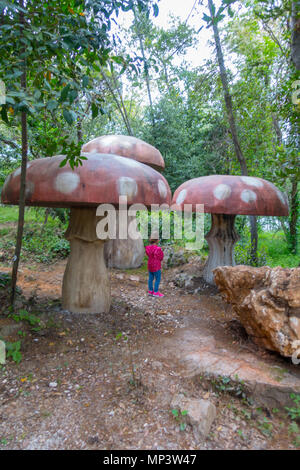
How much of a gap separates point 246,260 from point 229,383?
150 inches

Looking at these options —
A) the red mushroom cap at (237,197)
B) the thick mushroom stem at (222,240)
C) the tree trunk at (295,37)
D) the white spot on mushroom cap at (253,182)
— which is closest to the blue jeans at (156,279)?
the thick mushroom stem at (222,240)

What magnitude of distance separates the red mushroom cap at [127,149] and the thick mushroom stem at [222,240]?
1.47 meters

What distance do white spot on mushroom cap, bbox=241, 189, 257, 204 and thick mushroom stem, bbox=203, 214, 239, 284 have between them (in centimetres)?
122

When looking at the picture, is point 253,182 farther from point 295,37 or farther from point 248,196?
point 295,37

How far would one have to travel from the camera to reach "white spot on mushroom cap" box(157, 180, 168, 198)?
2.61 metres

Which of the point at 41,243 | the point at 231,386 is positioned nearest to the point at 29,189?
the point at 231,386

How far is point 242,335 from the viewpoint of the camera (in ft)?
9.19

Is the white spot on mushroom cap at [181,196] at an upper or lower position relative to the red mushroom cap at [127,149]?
lower

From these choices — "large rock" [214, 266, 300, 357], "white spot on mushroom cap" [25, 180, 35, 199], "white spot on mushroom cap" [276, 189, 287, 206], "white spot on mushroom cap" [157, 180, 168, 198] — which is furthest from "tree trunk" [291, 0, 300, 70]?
"white spot on mushroom cap" [25, 180, 35, 199]

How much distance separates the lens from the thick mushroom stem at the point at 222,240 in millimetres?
4832

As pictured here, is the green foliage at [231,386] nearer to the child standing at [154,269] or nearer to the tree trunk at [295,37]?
the child standing at [154,269]

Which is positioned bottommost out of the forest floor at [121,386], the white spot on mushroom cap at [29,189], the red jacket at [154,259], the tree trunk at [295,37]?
the forest floor at [121,386]

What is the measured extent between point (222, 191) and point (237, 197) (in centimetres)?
20

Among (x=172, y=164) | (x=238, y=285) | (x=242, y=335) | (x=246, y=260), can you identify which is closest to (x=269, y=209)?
(x=238, y=285)
